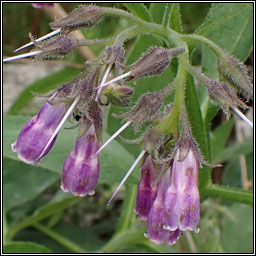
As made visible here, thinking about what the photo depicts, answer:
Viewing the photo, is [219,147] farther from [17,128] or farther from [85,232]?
[17,128]

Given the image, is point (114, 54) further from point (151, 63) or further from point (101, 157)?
point (101, 157)

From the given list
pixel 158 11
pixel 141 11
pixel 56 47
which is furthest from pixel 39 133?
pixel 158 11

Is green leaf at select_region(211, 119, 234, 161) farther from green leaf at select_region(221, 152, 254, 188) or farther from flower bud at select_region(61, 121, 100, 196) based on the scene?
flower bud at select_region(61, 121, 100, 196)

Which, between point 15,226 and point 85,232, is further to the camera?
point 85,232

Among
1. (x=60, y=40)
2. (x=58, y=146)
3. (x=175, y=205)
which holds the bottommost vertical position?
(x=175, y=205)

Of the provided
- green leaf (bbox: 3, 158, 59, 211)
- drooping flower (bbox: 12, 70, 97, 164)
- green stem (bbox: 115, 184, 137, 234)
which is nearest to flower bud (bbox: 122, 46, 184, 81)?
drooping flower (bbox: 12, 70, 97, 164)

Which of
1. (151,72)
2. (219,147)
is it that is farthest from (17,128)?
(219,147)

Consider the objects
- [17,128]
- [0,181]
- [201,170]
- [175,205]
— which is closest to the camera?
[175,205]
